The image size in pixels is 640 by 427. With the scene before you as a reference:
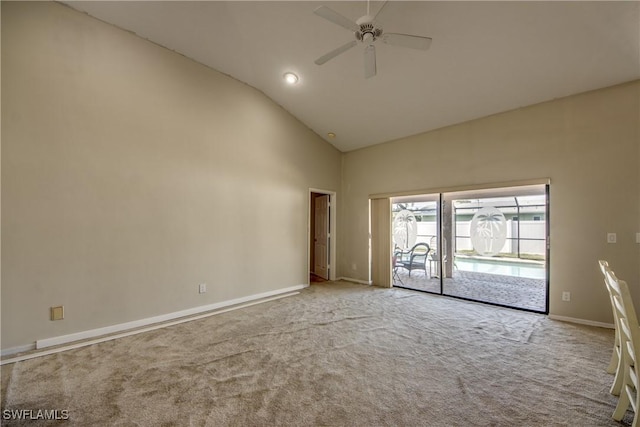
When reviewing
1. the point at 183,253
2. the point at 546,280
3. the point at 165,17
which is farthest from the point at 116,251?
the point at 546,280

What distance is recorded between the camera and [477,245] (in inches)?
177

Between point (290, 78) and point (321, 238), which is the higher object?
point (290, 78)

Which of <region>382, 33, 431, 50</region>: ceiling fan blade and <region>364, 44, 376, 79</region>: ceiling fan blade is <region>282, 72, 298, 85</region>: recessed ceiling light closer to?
<region>364, 44, 376, 79</region>: ceiling fan blade

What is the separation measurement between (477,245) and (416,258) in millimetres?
1179

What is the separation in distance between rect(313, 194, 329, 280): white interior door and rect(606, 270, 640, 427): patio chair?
4.72 metres

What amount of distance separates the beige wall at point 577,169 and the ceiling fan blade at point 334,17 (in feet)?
9.91

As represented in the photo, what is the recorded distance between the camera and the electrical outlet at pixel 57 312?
9.03ft

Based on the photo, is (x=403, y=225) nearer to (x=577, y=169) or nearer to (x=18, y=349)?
(x=577, y=169)

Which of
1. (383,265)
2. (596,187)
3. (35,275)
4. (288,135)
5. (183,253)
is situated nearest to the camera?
(35,275)

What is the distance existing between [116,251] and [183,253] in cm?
76

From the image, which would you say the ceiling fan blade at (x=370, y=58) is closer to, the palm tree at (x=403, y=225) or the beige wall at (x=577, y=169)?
the beige wall at (x=577, y=169)

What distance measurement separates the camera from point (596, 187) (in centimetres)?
334

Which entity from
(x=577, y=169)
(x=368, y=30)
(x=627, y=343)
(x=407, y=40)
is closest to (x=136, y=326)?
(x=368, y=30)

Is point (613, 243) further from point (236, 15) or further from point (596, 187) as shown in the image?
point (236, 15)
